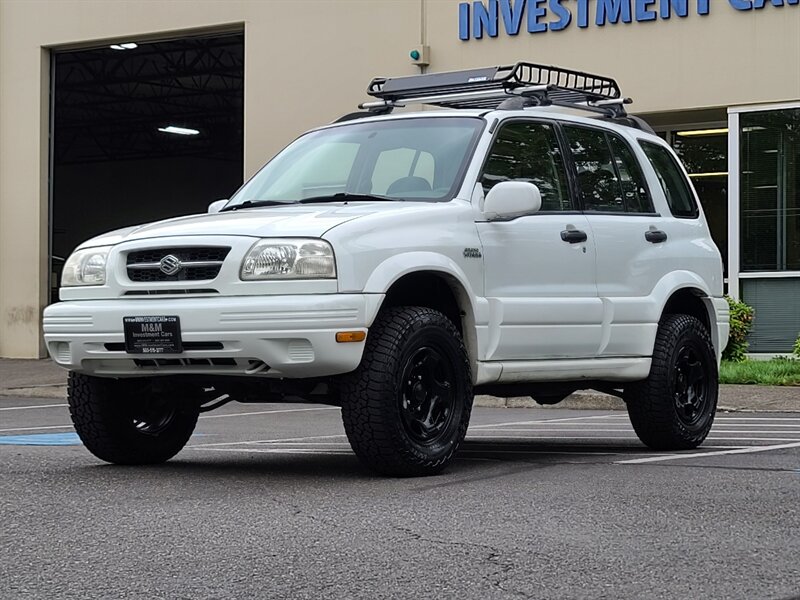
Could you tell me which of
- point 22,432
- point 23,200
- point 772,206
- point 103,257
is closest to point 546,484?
point 103,257

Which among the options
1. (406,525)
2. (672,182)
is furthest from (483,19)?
(406,525)

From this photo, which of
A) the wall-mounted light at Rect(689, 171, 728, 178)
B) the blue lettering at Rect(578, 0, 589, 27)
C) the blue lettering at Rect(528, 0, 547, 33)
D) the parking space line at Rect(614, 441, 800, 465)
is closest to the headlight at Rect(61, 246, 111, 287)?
the parking space line at Rect(614, 441, 800, 465)

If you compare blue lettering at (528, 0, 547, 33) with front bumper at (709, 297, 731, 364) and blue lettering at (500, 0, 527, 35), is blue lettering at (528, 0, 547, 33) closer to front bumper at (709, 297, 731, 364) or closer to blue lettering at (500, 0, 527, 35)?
blue lettering at (500, 0, 527, 35)

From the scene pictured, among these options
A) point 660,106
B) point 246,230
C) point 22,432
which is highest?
point 660,106

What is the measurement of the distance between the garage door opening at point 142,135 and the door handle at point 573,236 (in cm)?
2609

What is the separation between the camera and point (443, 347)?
744 cm

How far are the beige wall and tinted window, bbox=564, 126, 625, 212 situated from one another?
9437mm

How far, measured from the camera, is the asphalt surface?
465 centimetres

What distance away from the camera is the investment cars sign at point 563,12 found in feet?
60.2

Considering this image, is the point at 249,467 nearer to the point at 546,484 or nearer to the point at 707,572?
the point at 546,484

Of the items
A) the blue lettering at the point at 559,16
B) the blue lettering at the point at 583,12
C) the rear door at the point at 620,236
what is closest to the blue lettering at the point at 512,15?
the blue lettering at the point at 559,16

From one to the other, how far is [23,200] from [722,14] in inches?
460

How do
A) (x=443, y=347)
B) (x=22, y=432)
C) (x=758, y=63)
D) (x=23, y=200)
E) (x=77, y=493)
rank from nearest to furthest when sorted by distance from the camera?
(x=77, y=493)
(x=443, y=347)
(x=22, y=432)
(x=758, y=63)
(x=23, y=200)

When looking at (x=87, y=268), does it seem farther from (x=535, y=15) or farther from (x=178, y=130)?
(x=178, y=130)
